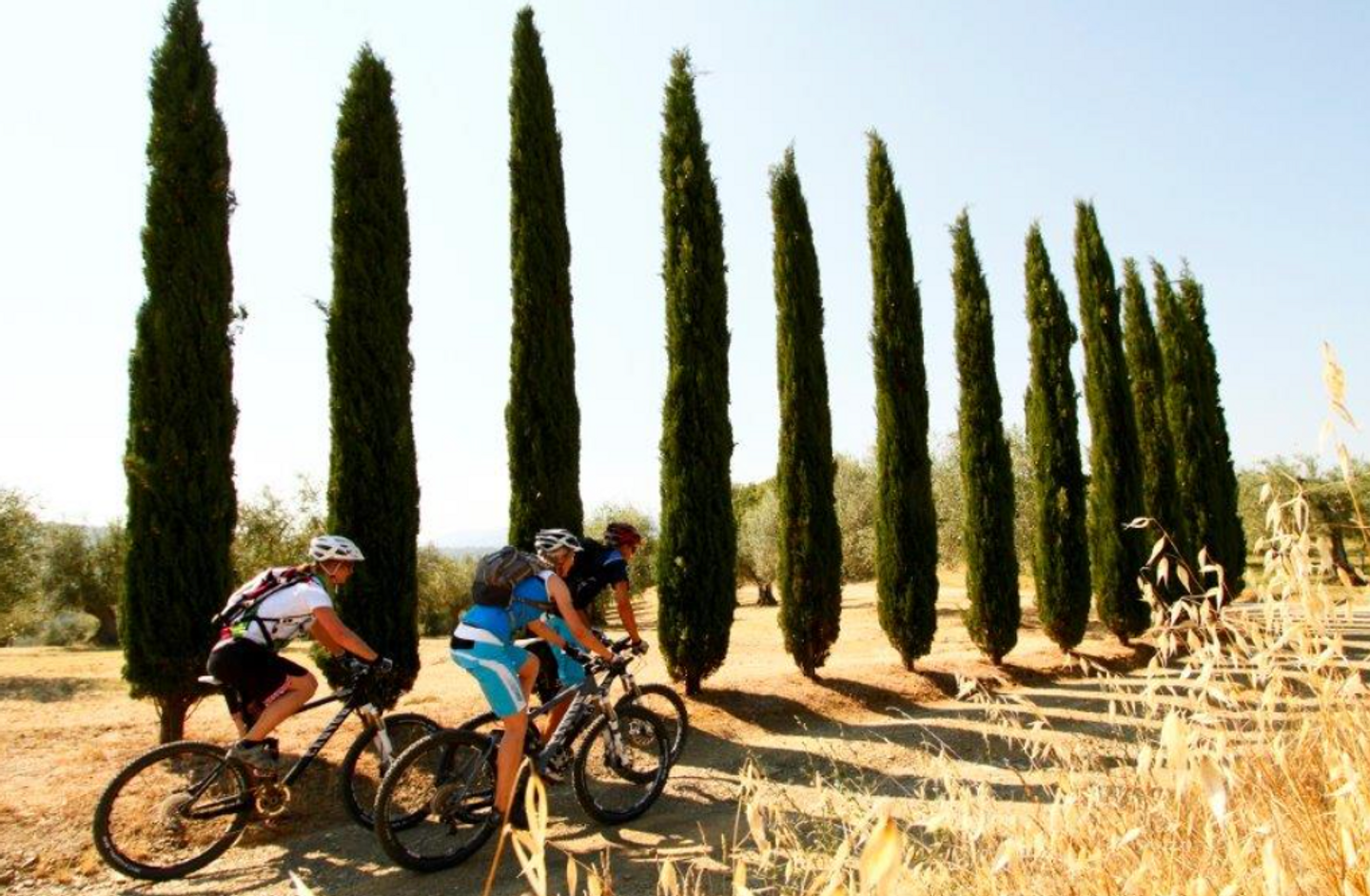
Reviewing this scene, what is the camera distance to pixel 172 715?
7.95 m

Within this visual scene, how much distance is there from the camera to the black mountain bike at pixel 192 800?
18.9ft

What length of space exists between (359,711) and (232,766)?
0.90 metres

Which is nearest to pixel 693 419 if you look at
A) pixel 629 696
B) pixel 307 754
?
pixel 629 696

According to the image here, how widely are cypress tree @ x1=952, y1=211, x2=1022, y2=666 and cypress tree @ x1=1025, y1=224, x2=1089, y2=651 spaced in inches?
47.6

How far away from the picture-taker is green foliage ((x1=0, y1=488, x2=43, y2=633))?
20.2 meters

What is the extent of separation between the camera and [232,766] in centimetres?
609

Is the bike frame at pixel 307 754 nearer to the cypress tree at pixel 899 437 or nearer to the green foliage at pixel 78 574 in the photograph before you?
the cypress tree at pixel 899 437

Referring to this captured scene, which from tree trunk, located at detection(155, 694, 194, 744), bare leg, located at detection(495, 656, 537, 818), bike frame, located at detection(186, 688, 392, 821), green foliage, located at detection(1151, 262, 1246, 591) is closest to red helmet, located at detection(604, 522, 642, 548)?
bare leg, located at detection(495, 656, 537, 818)

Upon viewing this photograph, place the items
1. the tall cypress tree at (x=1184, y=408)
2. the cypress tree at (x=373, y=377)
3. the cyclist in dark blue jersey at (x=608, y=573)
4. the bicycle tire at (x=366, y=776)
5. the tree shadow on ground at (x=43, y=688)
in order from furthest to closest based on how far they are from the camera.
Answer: the tall cypress tree at (x=1184, y=408), the tree shadow on ground at (x=43, y=688), the cypress tree at (x=373, y=377), the cyclist in dark blue jersey at (x=608, y=573), the bicycle tire at (x=366, y=776)

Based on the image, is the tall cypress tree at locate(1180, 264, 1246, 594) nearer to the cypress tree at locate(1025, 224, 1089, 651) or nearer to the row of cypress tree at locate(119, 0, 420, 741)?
the cypress tree at locate(1025, 224, 1089, 651)

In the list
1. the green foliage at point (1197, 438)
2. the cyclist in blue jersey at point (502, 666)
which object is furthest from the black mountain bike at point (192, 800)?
the green foliage at point (1197, 438)

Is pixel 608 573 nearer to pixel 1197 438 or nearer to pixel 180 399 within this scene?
pixel 180 399

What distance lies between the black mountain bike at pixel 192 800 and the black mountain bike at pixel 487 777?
0.35m

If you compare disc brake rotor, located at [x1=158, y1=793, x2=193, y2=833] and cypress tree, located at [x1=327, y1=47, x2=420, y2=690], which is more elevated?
cypress tree, located at [x1=327, y1=47, x2=420, y2=690]
